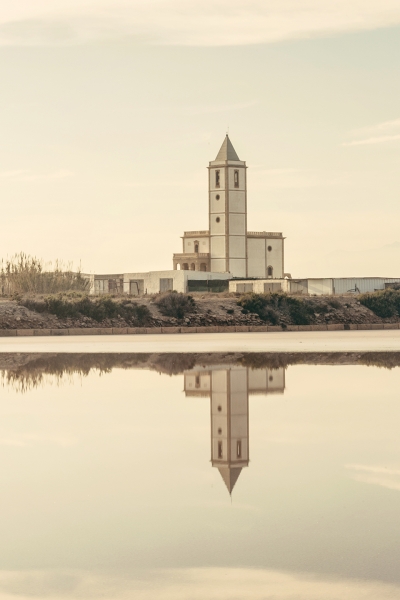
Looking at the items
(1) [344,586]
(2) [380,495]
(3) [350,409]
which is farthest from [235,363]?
(1) [344,586]

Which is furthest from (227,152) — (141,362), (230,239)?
(141,362)

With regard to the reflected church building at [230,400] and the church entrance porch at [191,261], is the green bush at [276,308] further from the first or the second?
the church entrance porch at [191,261]

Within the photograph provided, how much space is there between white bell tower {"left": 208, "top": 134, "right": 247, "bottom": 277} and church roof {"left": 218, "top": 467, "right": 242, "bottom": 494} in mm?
68084

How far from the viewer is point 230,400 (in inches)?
435

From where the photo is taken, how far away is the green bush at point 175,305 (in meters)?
35.9

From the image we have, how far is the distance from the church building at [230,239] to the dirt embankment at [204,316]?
113 feet

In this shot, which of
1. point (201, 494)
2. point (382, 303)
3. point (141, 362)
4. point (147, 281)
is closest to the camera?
point (201, 494)

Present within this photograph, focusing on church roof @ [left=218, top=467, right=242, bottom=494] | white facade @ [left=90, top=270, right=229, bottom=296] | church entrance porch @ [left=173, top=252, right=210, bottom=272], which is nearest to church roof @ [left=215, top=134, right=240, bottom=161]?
church entrance porch @ [left=173, top=252, right=210, bottom=272]

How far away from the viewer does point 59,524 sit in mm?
5574

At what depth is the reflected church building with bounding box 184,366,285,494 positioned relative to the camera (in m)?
7.49

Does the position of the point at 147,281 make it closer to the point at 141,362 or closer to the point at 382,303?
the point at 382,303

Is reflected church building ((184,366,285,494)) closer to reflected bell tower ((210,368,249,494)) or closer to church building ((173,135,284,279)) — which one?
reflected bell tower ((210,368,249,494))

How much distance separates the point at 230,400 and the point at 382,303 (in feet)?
106

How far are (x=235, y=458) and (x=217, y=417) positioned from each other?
201cm
